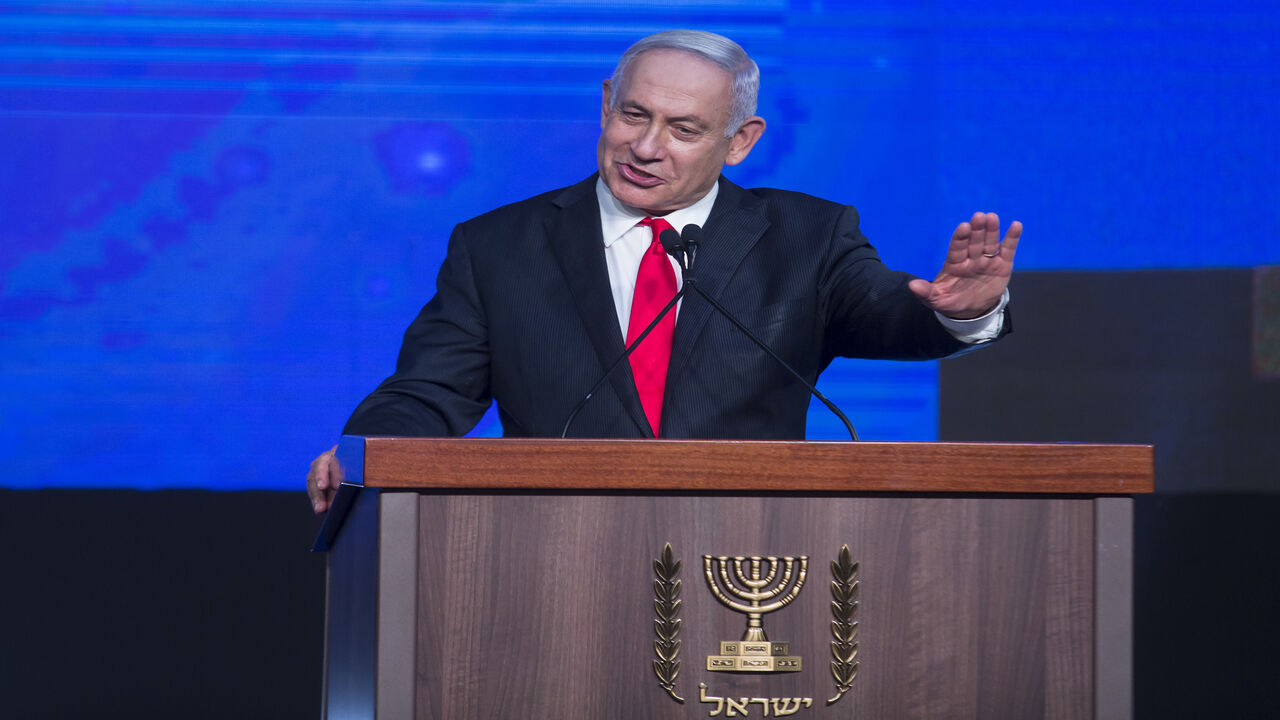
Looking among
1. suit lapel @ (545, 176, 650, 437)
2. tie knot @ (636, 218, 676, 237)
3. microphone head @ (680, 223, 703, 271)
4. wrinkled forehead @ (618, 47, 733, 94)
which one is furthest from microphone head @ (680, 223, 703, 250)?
wrinkled forehead @ (618, 47, 733, 94)

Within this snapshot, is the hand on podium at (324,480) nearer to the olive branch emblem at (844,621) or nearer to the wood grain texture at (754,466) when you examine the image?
the wood grain texture at (754,466)

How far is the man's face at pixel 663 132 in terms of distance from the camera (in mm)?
1775

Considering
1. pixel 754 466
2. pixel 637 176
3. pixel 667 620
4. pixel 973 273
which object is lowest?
pixel 667 620

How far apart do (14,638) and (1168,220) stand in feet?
9.26

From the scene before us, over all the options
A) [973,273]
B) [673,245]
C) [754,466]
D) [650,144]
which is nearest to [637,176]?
[650,144]

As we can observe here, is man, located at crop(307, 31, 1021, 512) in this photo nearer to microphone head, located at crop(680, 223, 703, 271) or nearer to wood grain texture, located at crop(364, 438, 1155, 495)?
microphone head, located at crop(680, 223, 703, 271)

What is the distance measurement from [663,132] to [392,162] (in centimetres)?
124

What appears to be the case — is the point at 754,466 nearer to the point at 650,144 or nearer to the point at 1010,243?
the point at 1010,243

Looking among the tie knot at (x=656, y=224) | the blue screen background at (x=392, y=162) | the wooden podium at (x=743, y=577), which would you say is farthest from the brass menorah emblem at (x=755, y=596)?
the blue screen background at (x=392, y=162)

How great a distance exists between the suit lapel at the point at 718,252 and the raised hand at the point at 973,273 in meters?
0.34

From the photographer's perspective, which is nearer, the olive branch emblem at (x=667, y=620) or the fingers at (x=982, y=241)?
the olive branch emblem at (x=667, y=620)

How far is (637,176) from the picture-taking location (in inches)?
70.1

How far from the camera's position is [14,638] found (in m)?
2.87

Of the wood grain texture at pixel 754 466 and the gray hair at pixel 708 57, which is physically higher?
the gray hair at pixel 708 57
